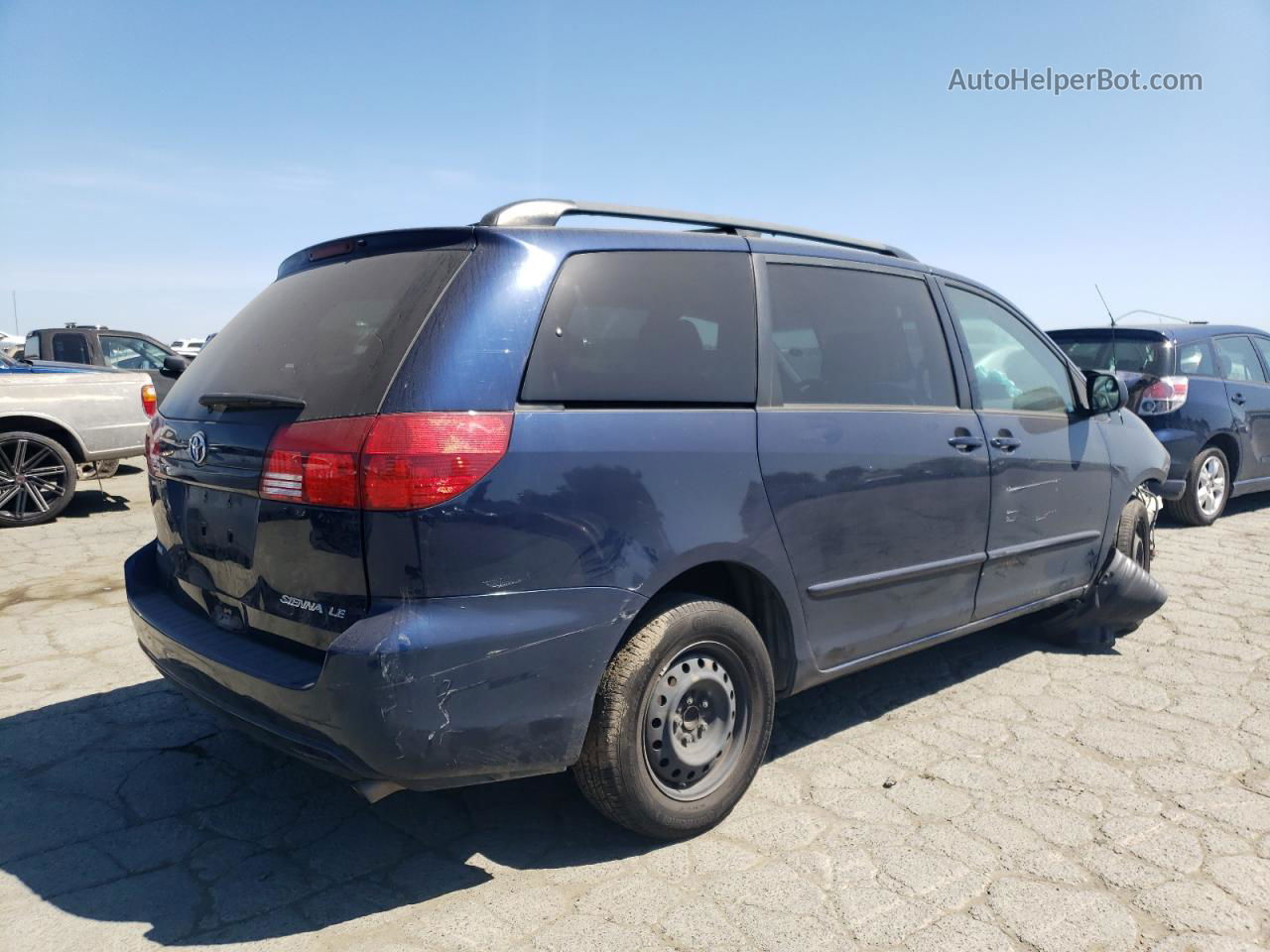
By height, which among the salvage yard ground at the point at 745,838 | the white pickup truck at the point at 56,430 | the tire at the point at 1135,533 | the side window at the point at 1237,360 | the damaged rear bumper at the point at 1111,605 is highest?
the side window at the point at 1237,360

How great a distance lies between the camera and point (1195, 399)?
301 inches

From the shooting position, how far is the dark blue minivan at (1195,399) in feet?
24.9

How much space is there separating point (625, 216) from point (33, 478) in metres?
7.19

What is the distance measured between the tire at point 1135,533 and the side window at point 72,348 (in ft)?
39.3

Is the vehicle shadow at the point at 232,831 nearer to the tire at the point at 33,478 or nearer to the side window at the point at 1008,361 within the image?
the side window at the point at 1008,361

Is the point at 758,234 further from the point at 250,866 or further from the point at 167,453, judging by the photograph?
the point at 250,866

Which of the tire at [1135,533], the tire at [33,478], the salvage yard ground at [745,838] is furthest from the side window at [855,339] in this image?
the tire at [33,478]

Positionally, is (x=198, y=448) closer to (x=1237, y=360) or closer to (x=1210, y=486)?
(x=1210, y=486)

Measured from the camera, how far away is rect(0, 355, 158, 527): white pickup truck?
790 centimetres

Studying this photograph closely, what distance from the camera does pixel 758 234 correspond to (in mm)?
3277

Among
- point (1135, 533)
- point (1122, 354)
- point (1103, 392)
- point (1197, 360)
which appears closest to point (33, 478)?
point (1103, 392)

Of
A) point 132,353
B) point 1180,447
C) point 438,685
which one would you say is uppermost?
point 132,353

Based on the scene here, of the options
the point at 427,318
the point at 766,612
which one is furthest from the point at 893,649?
the point at 427,318

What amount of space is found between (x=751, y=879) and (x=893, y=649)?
46.5 inches
